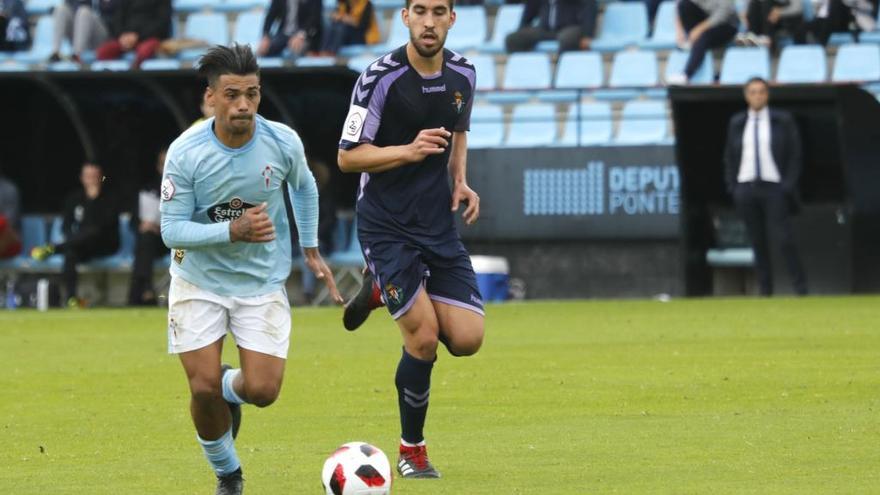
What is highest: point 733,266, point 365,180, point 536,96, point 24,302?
point 365,180

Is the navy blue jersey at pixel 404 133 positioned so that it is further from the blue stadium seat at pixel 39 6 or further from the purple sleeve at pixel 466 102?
the blue stadium seat at pixel 39 6

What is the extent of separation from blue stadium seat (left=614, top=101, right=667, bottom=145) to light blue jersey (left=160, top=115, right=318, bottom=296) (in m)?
14.1

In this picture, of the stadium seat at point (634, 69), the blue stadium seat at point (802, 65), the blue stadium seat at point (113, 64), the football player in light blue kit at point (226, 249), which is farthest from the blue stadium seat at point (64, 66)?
the football player in light blue kit at point (226, 249)

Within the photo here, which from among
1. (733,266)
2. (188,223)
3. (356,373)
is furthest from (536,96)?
(188,223)

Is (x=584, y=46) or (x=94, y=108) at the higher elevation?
(x=584, y=46)

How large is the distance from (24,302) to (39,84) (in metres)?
3.20

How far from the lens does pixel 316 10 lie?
24156 millimetres

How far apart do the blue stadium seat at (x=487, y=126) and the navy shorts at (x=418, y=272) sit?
13785mm

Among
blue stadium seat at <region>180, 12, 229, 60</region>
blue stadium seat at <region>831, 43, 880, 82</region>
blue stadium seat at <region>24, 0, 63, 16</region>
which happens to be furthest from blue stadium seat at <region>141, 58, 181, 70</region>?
blue stadium seat at <region>831, 43, 880, 82</region>

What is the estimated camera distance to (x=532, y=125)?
22.7m

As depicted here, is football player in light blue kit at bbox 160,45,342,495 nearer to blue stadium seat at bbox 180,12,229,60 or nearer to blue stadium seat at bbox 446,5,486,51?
blue stadium seat at bbox 446,5,486,51

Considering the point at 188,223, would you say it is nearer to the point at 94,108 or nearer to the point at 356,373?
the point at 356,373

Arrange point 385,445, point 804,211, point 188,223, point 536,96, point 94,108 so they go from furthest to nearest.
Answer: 1. point 94,108
2. point 536,96
3. point 804,211
4. point 385,445
5. point 188,223

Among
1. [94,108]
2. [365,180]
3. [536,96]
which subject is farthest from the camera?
[94,108]
